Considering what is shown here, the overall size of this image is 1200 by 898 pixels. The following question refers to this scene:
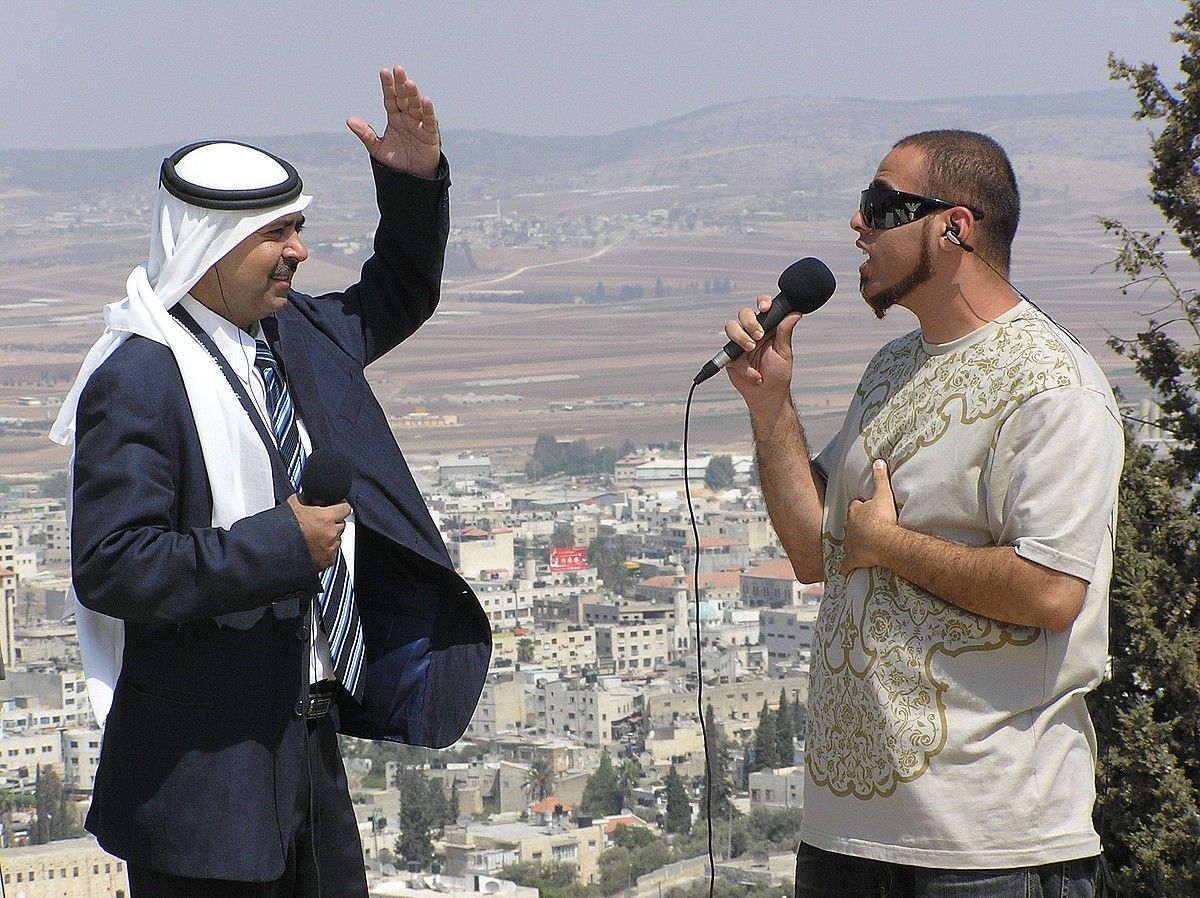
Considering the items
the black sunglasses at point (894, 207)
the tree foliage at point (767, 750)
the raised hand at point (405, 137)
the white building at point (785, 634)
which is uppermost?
the raised hand at point (405, 137)

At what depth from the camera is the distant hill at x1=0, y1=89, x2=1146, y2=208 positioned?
75.1 metres

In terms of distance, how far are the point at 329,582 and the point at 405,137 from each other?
0.75 metres

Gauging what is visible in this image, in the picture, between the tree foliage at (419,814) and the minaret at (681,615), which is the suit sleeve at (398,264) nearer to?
the tree foliage at (419,814)

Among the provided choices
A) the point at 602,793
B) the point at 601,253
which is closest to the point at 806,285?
the point at 602,793

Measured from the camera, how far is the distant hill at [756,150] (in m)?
75.1

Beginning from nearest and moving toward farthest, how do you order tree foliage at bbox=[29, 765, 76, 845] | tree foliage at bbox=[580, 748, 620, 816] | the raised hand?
the raised hand < tree foliage at bbox=[29, 765, 76, 845] < tree foliage at bbox=[580, 748, 620, 816]

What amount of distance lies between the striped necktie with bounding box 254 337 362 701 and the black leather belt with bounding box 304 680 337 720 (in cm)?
2

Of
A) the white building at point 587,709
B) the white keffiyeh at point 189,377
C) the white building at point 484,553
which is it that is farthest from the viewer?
the white building at point 484,553

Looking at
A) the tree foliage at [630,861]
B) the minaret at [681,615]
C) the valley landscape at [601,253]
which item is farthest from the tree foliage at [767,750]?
the valley landscape at [601,253]

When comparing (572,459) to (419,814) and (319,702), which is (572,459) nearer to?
(419,814)

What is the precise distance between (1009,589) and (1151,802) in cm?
238

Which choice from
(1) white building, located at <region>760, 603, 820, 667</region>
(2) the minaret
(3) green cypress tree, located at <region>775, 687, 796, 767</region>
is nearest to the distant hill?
(2) the minaret

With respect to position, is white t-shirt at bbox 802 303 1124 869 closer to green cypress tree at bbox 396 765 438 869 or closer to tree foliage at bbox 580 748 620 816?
green cypress tree at bbox 396 765 438 869

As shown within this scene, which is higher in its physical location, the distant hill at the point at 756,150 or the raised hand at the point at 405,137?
the distant hill at the point at 756,150
